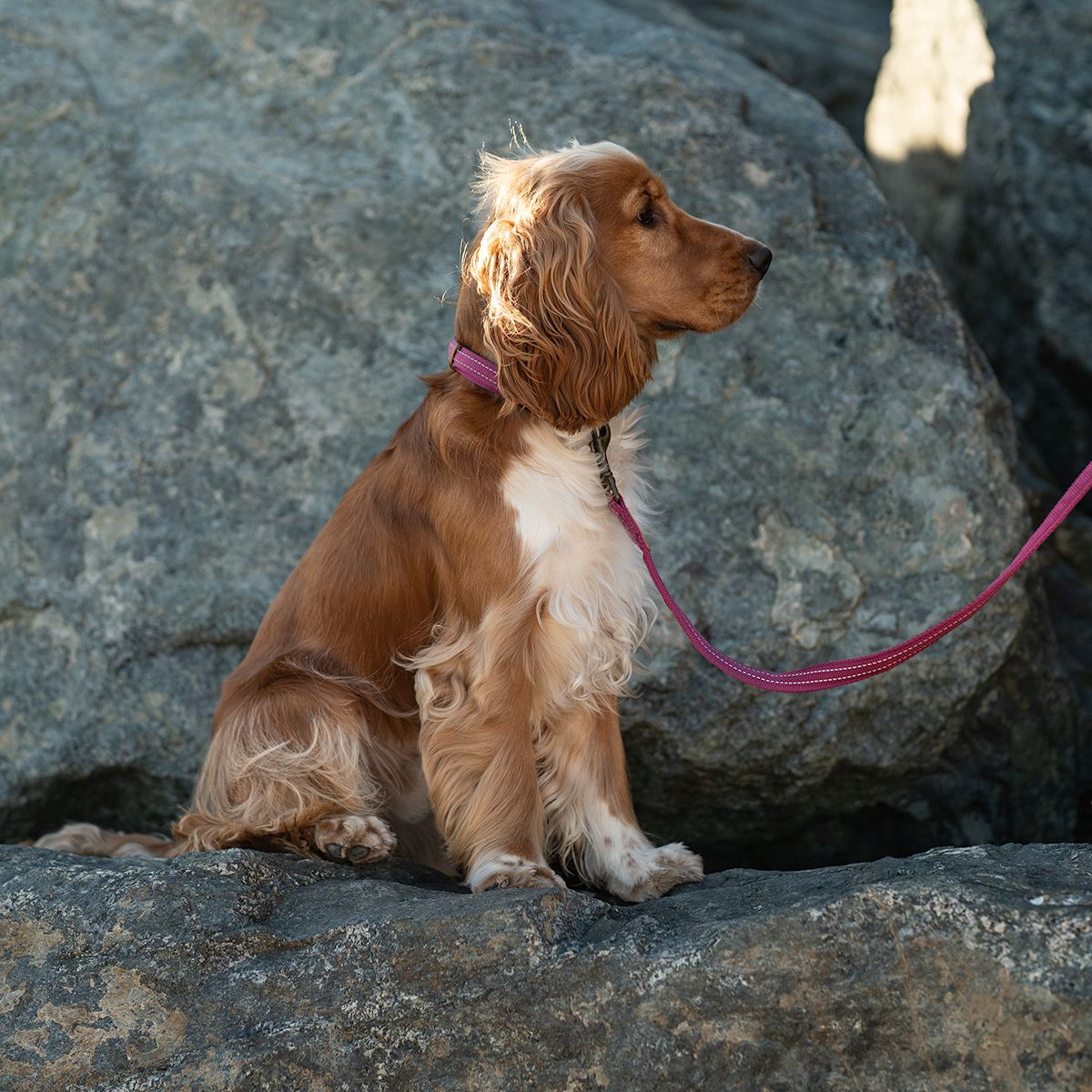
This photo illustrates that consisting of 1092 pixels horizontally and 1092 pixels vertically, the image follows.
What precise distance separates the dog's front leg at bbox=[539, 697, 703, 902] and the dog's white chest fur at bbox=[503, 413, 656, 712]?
107 millimetres

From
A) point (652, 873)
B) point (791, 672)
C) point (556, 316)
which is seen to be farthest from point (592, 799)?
point (556, 316)

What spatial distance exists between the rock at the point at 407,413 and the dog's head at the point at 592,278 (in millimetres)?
1054

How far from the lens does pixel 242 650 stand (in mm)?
4672

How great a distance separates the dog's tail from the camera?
12.4 ft

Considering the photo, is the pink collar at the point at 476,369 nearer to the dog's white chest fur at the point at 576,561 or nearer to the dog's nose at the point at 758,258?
the dog's white chest fur at the point at 576,561

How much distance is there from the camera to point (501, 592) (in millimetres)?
3557

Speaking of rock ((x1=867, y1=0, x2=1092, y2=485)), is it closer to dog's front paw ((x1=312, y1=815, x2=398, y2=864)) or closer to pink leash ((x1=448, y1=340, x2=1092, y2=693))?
pink leash ((x1=448, y1=340, x2=1092, y2=693))

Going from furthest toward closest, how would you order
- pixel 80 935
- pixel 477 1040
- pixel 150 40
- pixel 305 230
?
1. pixel 150 40
2. pixel 305 230
3. pixel 80 935
4. pixel 477 1040

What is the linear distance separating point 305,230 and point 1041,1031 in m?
3.85

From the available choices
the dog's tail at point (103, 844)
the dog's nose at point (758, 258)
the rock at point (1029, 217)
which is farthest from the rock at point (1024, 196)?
the dog's tail at point (103, 844)

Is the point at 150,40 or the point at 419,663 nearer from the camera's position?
the point at 419,663

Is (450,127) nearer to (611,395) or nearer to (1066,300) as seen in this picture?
(611,395)

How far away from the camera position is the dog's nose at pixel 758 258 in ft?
11.9

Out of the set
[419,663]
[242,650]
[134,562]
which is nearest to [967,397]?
[419,663]
